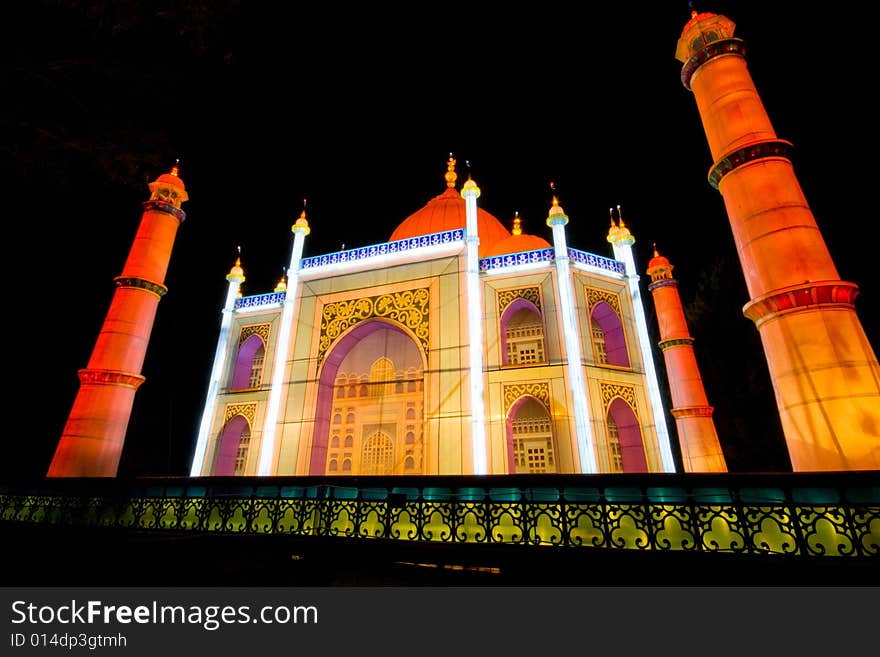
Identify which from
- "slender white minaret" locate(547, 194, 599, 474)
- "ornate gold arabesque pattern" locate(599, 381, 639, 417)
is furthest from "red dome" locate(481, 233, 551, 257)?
"ornate gold arabesque pattern" locate(599, 381, 639, 417)

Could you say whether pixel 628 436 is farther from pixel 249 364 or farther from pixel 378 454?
pixel 249 364

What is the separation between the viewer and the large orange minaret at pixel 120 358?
865cm

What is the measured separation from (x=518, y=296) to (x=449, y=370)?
142 inches

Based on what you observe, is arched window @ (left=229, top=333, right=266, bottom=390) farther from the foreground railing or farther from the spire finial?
the foreground railing

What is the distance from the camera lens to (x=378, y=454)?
14.8m

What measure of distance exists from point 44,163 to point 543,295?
11.8 meters

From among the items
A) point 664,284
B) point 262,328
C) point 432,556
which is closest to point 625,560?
point 432,556

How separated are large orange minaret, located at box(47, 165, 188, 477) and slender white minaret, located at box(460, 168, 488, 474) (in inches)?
299

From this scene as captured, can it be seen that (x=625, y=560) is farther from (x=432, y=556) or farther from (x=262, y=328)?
(x=262, y=328)

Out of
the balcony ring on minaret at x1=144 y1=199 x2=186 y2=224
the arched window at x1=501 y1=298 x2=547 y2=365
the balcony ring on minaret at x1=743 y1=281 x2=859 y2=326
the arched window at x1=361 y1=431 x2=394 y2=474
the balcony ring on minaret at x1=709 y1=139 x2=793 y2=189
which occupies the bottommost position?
the arched window at x1=361 y1=431 x2=394 y2=474

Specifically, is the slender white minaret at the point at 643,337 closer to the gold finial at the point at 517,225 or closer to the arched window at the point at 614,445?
the arched window at the point at 614,445

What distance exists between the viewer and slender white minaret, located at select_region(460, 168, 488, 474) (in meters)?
11.0

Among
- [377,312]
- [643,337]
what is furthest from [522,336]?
[377,312]

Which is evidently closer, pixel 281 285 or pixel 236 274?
pixel 236 274
